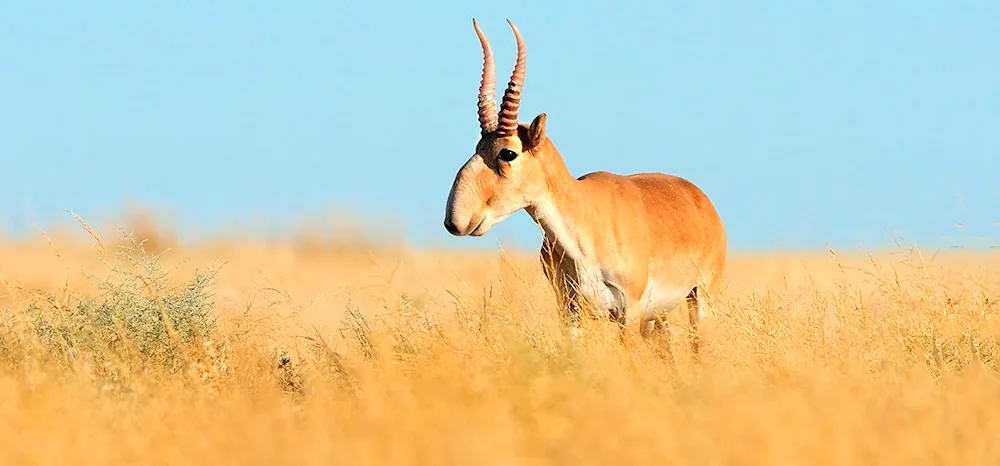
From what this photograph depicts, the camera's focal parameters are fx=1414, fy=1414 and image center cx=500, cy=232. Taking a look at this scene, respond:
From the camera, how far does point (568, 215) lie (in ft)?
33.4

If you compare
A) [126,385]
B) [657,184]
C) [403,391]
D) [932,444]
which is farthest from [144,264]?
[932,444]

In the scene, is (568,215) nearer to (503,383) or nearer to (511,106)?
(511,106)

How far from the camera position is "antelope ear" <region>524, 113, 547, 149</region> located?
993 centimetres

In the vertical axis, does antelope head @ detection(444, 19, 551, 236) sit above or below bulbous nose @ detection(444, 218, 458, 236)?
above

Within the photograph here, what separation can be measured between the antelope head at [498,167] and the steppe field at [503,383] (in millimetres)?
556

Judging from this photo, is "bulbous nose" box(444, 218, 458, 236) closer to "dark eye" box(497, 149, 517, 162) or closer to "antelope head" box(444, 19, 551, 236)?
"antelope head" box(444, 19, 551, 236)

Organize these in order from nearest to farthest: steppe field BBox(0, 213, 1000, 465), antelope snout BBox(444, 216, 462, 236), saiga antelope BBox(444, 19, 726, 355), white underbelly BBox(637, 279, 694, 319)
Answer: steppe field BBox(0, 213, 1000, 465)
antelope snout BBox(444, 216, 462, 236)
saiga antelope BBox(444, 19, 726, 355)
white underbelly BBox(637, 279, 694, 319)

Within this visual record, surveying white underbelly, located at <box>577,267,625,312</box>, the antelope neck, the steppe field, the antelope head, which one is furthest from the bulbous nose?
white underbelly, located at <box>577,267,625,312</box>

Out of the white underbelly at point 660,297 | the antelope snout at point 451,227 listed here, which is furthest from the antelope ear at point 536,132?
the white underbelly at point 660,297

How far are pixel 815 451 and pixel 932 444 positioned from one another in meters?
0.53

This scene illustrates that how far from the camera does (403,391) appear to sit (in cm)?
596

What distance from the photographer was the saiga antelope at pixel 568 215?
984 centimetres

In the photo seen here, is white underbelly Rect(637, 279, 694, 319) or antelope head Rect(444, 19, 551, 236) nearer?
antelope head Rect(444, 19, 551, 236)

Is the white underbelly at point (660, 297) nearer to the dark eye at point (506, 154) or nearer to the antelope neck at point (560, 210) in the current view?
the antelope neck at point (560, 210)
